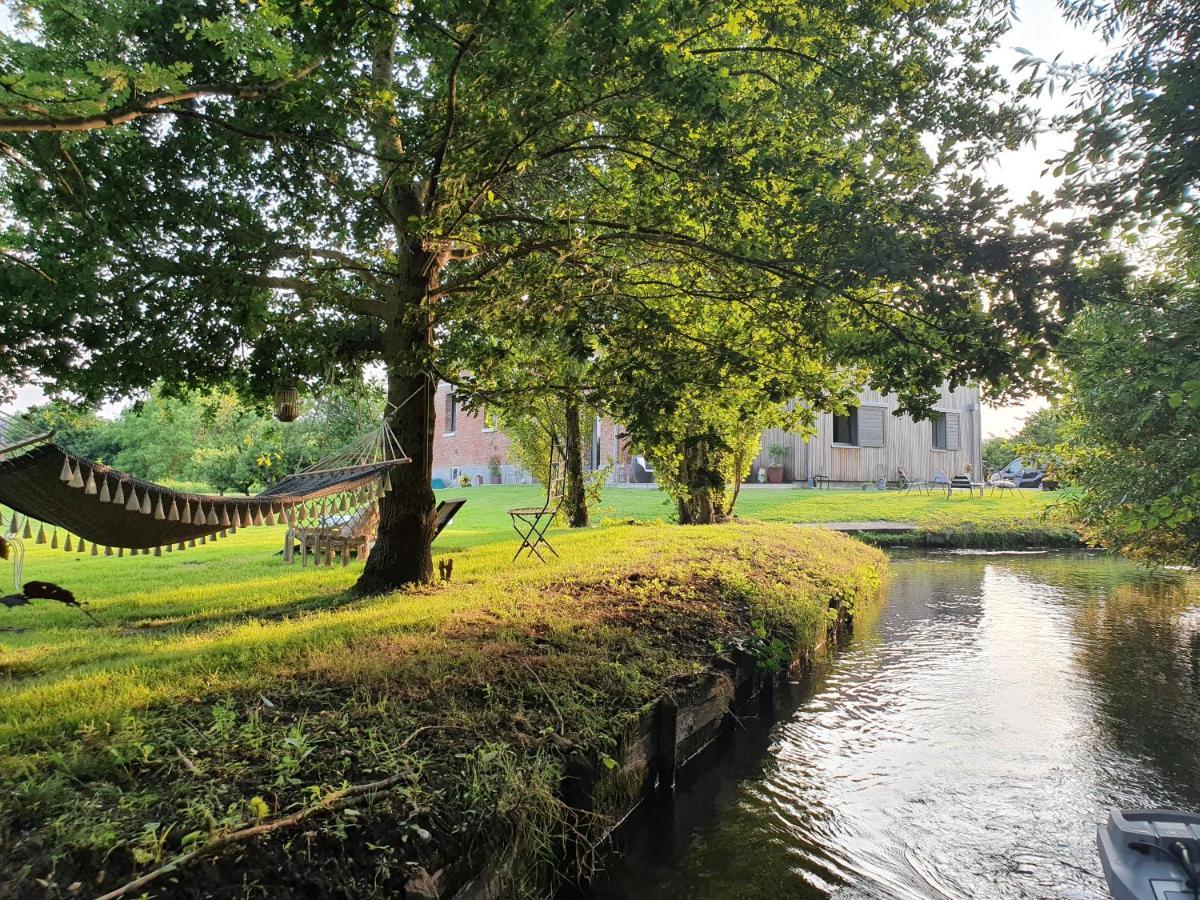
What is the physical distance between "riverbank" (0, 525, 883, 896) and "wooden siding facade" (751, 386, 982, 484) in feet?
57.7

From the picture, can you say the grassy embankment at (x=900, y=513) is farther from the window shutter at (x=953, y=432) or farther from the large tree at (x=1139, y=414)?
the large tree at (x=1139, y=414)

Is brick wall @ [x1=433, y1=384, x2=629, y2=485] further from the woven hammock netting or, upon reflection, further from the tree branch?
the tree branch

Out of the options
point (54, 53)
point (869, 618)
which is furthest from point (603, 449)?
point (54, 53)

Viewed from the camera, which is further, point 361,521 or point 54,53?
point 361,521

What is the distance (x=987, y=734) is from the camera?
5625 millimetres

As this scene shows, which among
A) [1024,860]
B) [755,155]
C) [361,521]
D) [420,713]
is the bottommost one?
[1024,860]

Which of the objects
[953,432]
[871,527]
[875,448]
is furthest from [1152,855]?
[953,432]

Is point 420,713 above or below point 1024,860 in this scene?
above

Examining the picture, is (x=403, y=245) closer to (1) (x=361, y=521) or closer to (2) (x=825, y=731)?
(1) (x=361, y=521)

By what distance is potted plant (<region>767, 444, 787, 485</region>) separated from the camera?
24016mm

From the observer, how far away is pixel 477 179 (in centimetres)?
531

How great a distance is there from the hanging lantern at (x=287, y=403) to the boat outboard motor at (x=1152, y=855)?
24.1 ft

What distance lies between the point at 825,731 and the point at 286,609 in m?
4.74

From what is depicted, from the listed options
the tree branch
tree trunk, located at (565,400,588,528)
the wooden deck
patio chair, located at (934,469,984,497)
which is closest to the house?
patio chair, located at (934,469,984,497)
